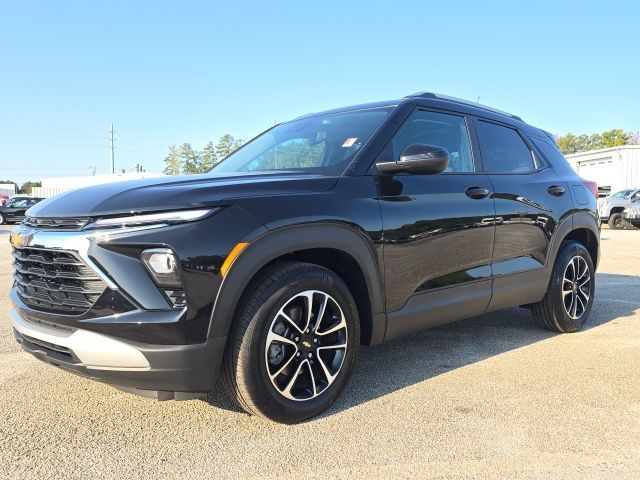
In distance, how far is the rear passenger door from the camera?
4.07 meters

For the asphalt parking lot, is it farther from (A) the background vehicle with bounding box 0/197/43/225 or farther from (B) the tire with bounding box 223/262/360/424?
(A) the background vehicle with bounding box 0/197/43/225

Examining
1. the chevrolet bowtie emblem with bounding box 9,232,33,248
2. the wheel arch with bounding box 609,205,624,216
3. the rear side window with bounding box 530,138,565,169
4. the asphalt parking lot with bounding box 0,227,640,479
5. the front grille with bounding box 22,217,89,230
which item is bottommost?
the asphalt parking lot with bounding box 0,227,640,479

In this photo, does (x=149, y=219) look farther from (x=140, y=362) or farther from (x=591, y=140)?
(x=591, y=140)

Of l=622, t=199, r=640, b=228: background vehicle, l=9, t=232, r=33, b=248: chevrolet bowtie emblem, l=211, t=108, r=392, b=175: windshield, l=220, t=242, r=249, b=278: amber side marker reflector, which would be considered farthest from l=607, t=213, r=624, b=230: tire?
l=9, t=232, r=33, b=248: chevrolet bowtie emblem

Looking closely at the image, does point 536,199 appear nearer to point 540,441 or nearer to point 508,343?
point 508,343

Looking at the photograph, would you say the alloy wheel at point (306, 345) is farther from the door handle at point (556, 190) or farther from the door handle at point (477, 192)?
the door handle at point (556, 190)

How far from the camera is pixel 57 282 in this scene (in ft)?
8.64

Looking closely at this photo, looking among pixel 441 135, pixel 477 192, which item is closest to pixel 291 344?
pixel 477 192

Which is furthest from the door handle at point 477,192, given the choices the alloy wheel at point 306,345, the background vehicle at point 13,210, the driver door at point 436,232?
the background vehicle at point 13,210

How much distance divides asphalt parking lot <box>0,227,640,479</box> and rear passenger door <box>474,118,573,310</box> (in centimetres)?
56

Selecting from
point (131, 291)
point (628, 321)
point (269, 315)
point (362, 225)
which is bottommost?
point (628, 321)

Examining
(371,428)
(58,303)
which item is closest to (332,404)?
(371,428)

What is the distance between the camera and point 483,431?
2.82m

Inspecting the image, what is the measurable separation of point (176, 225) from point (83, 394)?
144 cm
